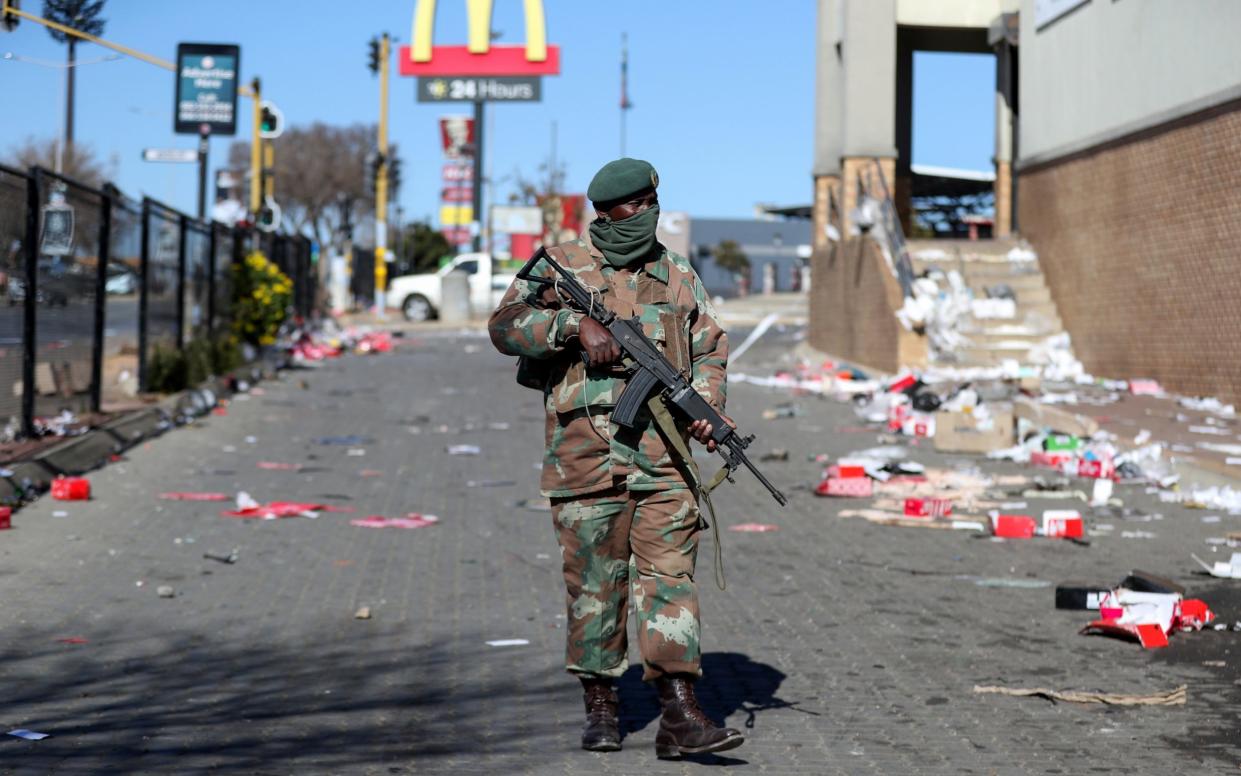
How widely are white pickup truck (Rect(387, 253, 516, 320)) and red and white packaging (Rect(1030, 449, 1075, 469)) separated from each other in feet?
108

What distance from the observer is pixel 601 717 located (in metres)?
5.14

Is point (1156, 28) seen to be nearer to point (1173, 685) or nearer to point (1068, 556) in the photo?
point (1068, 556)

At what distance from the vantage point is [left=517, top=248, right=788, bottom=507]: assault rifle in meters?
4.97

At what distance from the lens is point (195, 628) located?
6.97 meters

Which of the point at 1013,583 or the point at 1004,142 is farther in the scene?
the point at 1004,142

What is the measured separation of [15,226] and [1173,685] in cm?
883

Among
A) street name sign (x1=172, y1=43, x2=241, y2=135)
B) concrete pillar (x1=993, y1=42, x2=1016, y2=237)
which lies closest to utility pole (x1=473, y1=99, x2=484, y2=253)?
street name sign (x1=172, y1=43, x2=241, y2=135)

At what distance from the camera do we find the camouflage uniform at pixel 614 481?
5.07 m

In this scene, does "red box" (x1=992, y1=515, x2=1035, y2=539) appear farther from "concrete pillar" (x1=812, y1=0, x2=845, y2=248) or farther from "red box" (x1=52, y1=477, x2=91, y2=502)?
"concrete pillar" (x1=812, y1=0, x2=845, y2=248)

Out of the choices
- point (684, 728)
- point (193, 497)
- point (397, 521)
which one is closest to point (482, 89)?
point (193, 497)

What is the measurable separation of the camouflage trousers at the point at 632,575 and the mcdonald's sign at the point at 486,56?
2186 inches

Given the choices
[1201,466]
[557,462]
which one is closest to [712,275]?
[1201,466]

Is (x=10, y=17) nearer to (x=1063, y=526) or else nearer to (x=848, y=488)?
(x=848, y=488)

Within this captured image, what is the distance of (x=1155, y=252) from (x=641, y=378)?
48.6 ft
